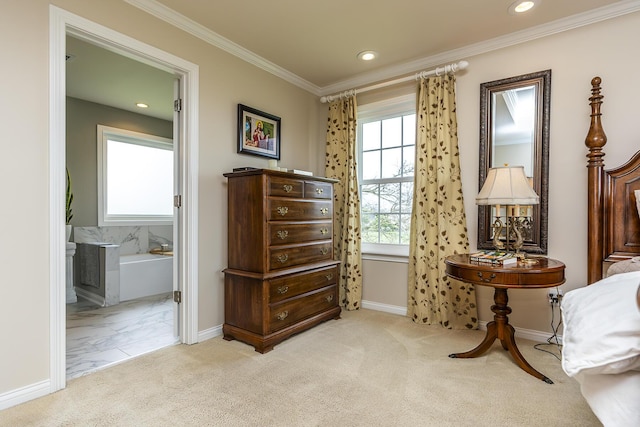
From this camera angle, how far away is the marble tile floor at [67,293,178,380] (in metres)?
2.34

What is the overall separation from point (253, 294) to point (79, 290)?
A: 117 inches

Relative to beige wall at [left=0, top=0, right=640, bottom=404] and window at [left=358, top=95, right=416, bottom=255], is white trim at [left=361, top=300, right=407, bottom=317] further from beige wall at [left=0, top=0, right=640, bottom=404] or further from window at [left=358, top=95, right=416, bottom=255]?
window at [left=358, top=95, right=416, bottom=255]

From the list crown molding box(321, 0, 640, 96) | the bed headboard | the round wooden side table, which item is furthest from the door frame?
the bed headboard

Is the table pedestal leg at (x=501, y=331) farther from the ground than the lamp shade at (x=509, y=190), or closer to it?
closer to it

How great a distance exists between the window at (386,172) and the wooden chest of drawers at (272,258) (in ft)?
2.75

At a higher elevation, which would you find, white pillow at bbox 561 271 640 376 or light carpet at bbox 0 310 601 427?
white pillow at bbox 561 271 640 376

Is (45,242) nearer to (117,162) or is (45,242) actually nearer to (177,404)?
(177,404)

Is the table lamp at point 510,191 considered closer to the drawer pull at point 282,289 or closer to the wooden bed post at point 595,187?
the wooden bed post at point 595,187

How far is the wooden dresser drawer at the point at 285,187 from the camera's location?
8.30 feet

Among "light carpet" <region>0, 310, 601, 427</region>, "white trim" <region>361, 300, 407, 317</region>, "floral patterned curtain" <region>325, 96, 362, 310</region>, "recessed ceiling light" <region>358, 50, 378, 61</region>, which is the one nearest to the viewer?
"light carpet" <region>0, 310, 601, 427</region>

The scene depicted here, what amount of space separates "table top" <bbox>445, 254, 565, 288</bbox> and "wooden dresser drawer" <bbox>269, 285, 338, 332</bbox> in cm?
126

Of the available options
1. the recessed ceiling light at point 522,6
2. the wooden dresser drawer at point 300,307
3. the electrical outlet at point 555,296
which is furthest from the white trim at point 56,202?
the electrical outlet at point 555,296

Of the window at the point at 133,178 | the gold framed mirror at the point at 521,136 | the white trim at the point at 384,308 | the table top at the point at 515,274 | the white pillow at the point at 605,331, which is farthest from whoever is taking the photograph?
the window at the point at 133,178

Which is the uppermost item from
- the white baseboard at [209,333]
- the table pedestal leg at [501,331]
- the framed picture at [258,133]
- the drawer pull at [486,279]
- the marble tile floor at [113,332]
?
the framed picture at [258,133]
